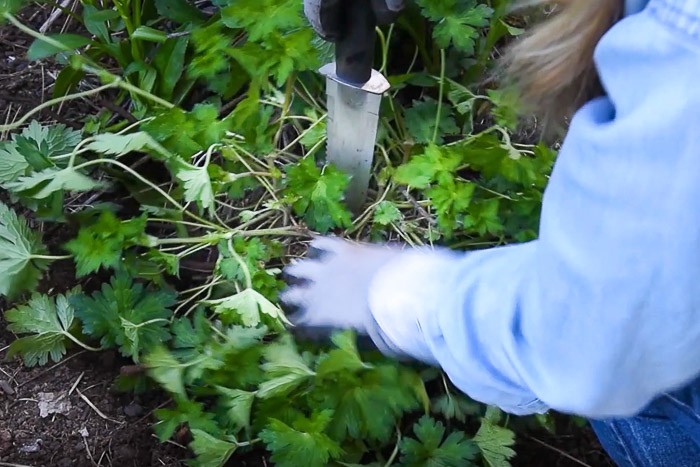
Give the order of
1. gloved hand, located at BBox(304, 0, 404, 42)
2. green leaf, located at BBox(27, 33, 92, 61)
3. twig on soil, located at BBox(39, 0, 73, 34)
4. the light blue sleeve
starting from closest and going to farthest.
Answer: the light blue sleeve, gloved hand, located at BBox(304, 0, 404, 42), green leaf, located at BBox(27, 33, 92, 61), twig on soil, located at BBox(39, 0, 73, 34)

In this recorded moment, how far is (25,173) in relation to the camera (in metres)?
1.18

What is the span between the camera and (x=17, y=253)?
1.15 meters

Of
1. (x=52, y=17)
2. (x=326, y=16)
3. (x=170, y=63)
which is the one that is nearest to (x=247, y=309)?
(x=326, y=16)

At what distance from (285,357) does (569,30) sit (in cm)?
56

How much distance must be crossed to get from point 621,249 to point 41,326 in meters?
0.89

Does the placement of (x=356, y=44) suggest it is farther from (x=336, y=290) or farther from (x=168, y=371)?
(x=168, y=371)

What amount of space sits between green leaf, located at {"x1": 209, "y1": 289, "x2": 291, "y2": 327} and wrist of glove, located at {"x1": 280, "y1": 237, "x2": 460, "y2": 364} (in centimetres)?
5

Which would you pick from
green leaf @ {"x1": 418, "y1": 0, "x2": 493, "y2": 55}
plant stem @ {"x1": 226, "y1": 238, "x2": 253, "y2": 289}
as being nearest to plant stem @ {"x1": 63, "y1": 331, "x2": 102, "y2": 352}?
plant stem @ {"x1": 226, "y1": 238, "x2": 253, "y2": 289}

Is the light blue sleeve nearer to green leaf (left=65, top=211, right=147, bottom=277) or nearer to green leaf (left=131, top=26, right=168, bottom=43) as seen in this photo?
green leaf (left=65, top=211, right=147, bottom=277)

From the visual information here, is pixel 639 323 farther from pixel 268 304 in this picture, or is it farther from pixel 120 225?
pixel 120 225

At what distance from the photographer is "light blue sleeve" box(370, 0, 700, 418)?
47cm

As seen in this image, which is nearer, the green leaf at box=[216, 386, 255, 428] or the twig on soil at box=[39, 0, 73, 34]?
the green leaf at box=[216, 386, 255, 428]

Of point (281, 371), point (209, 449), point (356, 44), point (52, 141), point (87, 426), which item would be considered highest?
point (356, 44)

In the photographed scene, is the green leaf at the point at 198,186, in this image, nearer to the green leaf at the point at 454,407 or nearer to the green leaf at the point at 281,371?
the green leaf at the point at 281,371
